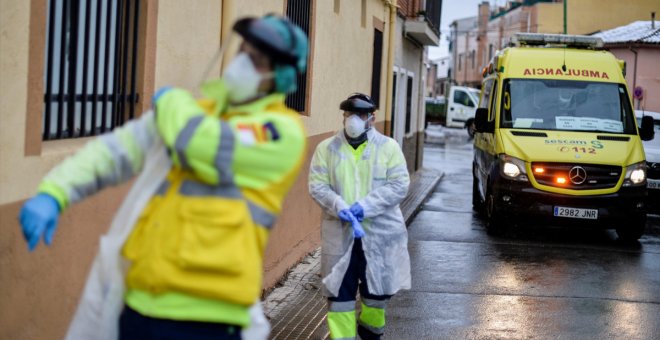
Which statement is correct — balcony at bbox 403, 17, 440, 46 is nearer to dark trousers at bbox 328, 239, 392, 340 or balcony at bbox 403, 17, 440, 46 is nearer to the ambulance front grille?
the ambulance front grille

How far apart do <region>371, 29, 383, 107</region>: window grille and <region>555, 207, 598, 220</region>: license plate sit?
170 inches

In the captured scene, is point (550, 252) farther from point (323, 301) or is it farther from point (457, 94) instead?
point (457, 94)

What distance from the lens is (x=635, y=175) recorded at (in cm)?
1239

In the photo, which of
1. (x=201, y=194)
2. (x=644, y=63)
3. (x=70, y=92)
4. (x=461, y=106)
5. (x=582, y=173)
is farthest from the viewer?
(x=461, y=106)

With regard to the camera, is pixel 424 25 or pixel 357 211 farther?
pixel 424 25

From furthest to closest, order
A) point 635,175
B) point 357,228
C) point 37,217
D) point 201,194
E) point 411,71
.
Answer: point 411,71 → point 635,175 → point 357,228 → point 201,194 → point 37,217

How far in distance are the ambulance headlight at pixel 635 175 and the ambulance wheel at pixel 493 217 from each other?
5.33ft

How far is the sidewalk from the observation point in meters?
7.17

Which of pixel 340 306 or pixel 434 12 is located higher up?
pixel 434 12

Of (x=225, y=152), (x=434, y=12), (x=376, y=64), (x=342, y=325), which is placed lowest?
(x=342, y=325)

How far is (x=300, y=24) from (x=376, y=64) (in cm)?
623

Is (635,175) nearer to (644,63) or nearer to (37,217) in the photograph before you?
(37,217)

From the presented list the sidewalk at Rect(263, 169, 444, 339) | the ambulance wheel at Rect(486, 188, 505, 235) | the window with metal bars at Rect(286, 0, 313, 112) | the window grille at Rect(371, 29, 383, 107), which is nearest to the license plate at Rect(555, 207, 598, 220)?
the ambulance wheel at Rect(486, 188, 505, 235)

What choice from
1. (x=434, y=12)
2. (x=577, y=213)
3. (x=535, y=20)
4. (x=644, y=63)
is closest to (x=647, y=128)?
(x=577, y=213)
